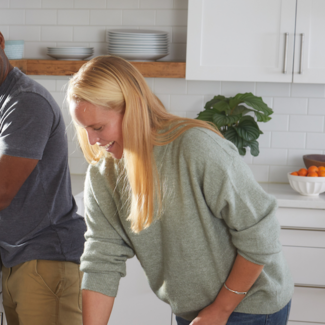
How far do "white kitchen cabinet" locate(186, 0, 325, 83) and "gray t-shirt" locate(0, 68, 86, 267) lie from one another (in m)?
1.27

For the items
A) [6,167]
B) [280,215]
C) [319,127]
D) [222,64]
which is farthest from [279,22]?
[6,167]

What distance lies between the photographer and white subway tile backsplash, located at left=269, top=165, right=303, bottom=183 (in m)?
2.76

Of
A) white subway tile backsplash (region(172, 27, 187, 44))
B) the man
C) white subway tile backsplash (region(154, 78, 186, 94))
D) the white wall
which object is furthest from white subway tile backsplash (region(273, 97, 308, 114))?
the man

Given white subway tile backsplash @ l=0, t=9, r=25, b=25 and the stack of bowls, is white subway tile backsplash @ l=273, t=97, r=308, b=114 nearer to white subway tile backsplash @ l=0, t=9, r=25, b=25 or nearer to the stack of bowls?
the stack of bowls

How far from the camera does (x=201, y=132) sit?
0.99 m

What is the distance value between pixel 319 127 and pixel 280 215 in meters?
0.77

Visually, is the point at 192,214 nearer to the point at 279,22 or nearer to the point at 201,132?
the point at 201,132

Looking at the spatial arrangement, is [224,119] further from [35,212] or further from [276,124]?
[35,212]

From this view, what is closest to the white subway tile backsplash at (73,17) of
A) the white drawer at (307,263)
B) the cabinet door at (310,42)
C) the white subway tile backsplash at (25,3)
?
the white subway tile backsplash at (25,3)

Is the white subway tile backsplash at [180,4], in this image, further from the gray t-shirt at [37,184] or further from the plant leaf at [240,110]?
the gray t-shirt at [37,184]

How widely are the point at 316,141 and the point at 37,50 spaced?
6.30 feet

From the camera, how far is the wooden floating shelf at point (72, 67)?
2.45 meters

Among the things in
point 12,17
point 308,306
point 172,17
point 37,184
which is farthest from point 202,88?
point 37,184

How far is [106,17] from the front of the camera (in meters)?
2.73
